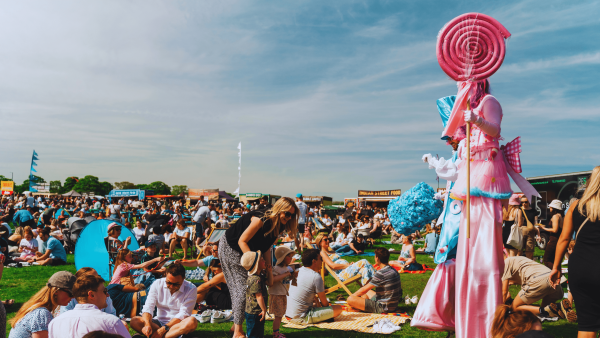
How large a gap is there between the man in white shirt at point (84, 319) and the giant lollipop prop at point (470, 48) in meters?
3.02

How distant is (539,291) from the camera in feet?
16.5

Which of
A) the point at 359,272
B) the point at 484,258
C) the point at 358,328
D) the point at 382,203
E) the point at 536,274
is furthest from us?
the point at 382,203

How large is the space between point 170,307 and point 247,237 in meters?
1.58

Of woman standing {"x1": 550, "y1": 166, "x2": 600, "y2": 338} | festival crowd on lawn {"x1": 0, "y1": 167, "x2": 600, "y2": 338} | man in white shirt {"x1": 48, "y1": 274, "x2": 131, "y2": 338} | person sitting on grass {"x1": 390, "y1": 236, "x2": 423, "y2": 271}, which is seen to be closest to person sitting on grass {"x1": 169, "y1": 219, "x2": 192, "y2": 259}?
festival crowd on lawn {"x1": 0, "y1": 167, "x2": 600, "y2": 338}

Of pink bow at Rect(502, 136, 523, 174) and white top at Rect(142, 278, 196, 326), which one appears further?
white top at Rect(142, 278, 196, 326)

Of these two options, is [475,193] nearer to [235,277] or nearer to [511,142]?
[511,142]

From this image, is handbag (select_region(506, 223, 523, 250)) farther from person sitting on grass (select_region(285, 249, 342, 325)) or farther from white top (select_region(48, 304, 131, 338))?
white top (select_region(48, 304, 131, 338))

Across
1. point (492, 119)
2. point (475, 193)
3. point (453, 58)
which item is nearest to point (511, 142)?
point (492, 119)

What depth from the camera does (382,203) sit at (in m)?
57.7

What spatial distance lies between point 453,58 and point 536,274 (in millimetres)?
2900

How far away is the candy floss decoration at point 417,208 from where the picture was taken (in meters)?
8.80

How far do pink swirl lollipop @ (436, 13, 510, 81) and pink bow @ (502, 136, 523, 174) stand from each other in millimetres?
753

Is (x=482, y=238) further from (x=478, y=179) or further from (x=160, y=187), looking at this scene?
(x=160, y=187)

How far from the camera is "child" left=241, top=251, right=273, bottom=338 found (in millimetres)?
4070
